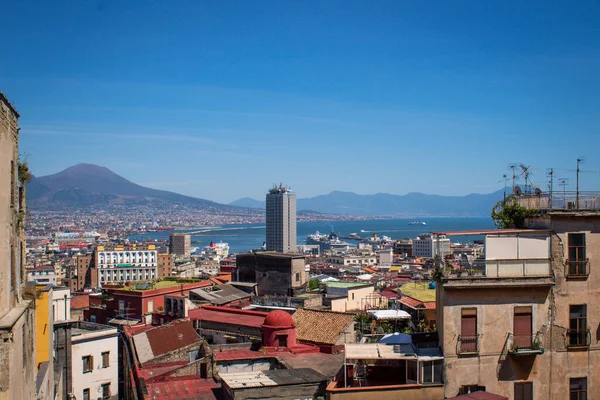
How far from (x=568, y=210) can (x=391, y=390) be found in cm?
526

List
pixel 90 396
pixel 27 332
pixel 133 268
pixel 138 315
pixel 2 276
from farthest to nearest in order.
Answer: pixel 133 268 < pixel 138 315 < pixel 90 396 < pixel 27 332 < pixel 2 276

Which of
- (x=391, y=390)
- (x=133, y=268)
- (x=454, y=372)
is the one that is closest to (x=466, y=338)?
(x=454, y=372)

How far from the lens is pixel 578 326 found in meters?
12.9

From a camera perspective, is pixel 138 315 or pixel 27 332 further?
pixel 138 315

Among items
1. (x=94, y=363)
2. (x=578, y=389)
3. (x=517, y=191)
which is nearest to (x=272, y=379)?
(x=578, y=389)

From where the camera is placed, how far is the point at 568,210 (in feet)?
42.1

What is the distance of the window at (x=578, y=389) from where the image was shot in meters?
12.9

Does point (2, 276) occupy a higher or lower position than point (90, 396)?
higher

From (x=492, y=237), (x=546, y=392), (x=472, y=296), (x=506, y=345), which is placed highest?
(x=492, y=237)

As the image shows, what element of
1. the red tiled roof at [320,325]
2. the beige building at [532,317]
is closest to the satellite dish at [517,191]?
the beige building at [532,317]

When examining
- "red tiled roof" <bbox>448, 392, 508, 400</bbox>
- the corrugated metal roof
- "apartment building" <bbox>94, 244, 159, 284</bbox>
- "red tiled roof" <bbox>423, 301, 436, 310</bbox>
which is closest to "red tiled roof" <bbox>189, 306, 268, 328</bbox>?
"red tiled roof" <bbox>423, 301, 436, 310</bbox>

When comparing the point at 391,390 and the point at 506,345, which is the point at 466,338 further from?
the point at 391,390

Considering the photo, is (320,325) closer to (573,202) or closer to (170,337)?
(170,337)

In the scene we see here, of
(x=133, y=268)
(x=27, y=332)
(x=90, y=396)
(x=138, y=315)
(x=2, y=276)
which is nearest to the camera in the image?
(x=2, y=276)
